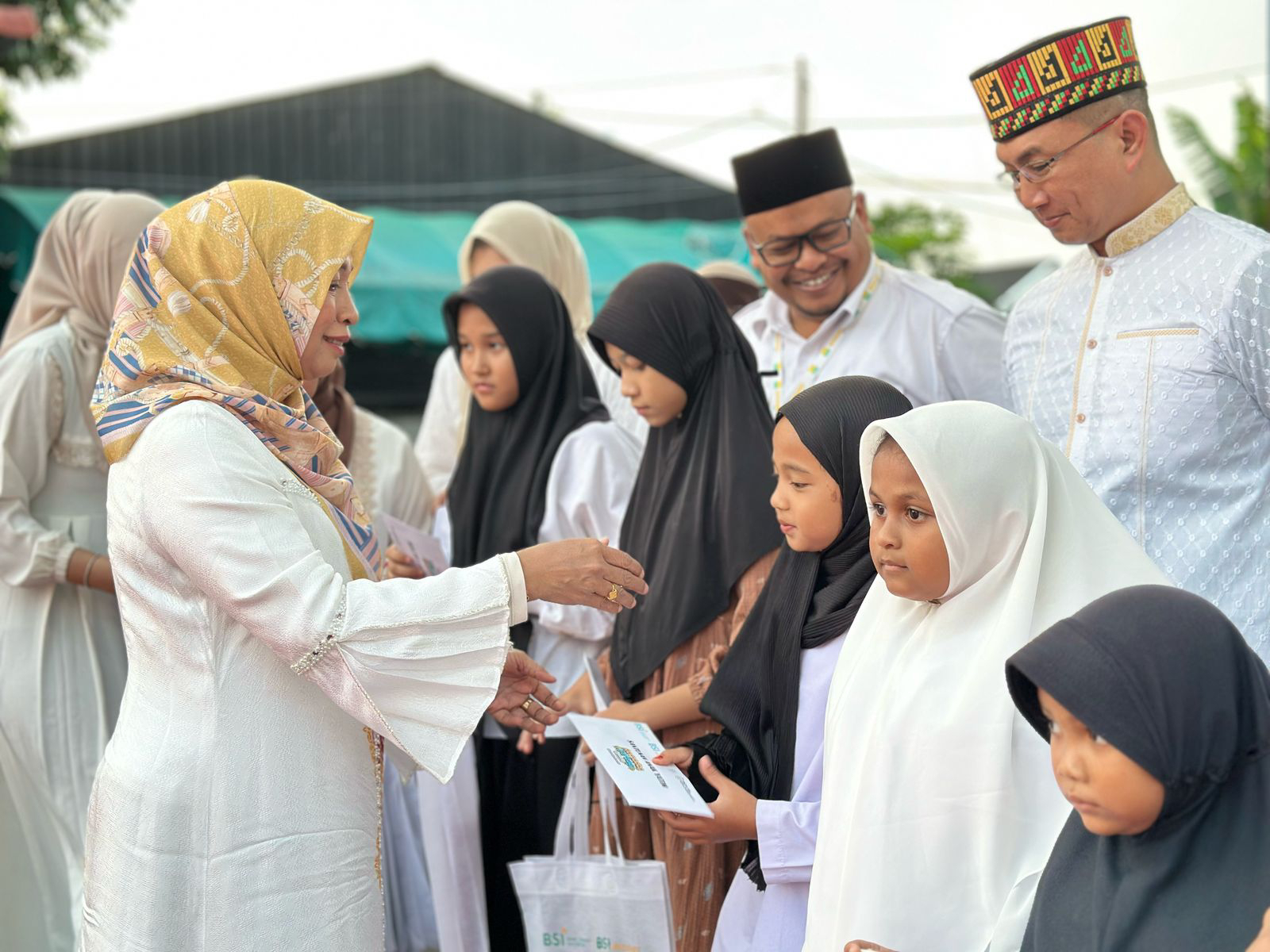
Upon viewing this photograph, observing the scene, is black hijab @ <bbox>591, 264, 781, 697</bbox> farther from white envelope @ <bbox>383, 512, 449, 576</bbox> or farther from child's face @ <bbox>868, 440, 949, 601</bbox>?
child's face @ <bbox>868, 440, 949, 601</bbox>

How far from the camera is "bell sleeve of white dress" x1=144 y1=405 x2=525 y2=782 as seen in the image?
89.3 inches

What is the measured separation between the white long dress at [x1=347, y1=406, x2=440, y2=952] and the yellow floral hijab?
1.78 m

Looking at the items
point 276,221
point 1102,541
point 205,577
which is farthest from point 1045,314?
point 205,577

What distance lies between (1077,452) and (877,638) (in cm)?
90

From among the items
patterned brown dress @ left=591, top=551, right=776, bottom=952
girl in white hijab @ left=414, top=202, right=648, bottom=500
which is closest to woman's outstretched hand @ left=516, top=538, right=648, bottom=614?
patterned brown dress @ left=591, top=551, right=776, bottom=952

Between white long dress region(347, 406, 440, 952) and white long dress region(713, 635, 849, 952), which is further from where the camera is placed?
white long dress region(347, 406, 440, 952)

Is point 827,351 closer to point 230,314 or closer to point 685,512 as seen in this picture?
point 685,512

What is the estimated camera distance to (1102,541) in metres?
2.17

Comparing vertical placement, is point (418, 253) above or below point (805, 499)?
above

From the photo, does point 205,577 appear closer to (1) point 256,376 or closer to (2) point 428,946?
(1) point 256,376

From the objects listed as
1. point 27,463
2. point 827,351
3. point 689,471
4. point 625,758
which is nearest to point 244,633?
point 625,758

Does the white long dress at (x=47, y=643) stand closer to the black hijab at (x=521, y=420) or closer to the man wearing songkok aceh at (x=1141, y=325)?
the black hijab at (x=521, y=420)

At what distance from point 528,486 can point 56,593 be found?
4.70 ft

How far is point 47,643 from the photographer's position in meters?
3.78
